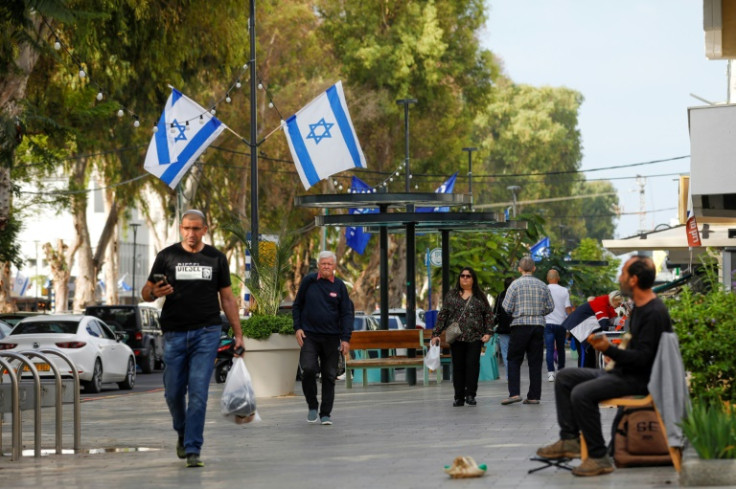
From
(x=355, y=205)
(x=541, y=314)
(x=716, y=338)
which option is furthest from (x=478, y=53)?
(x=716, y=338)

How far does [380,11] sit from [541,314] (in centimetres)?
3919

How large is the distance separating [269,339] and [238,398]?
9.55 meters

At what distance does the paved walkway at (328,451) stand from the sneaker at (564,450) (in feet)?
0.58

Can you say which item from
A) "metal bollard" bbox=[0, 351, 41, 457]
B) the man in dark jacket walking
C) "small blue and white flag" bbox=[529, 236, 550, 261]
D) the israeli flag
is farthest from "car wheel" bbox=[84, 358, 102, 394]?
"small blue and white flag" bbox=[529, 236, 550, 261]

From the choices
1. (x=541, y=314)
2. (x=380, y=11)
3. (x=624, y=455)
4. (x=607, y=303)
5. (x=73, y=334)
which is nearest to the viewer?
(x=624, y=455)

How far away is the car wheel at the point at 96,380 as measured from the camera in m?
26.9

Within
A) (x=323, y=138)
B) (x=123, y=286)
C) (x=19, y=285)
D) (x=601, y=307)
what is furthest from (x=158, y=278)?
(x=123, y=286)

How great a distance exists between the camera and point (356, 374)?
30.2 meters

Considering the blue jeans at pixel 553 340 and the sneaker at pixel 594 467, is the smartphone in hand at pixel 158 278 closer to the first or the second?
the sneaker at pixel 594 467

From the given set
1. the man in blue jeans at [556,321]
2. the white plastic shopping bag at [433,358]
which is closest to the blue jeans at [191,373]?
the white plastic shopping bag at [433,358]

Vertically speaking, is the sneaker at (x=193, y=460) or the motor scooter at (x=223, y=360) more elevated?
the motor scooter at (x=223, y=360)

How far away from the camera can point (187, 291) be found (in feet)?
38.9

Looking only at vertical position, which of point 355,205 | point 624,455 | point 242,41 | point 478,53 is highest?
point 478,53

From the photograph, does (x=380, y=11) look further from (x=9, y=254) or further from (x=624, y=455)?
(x=624, y=455)
